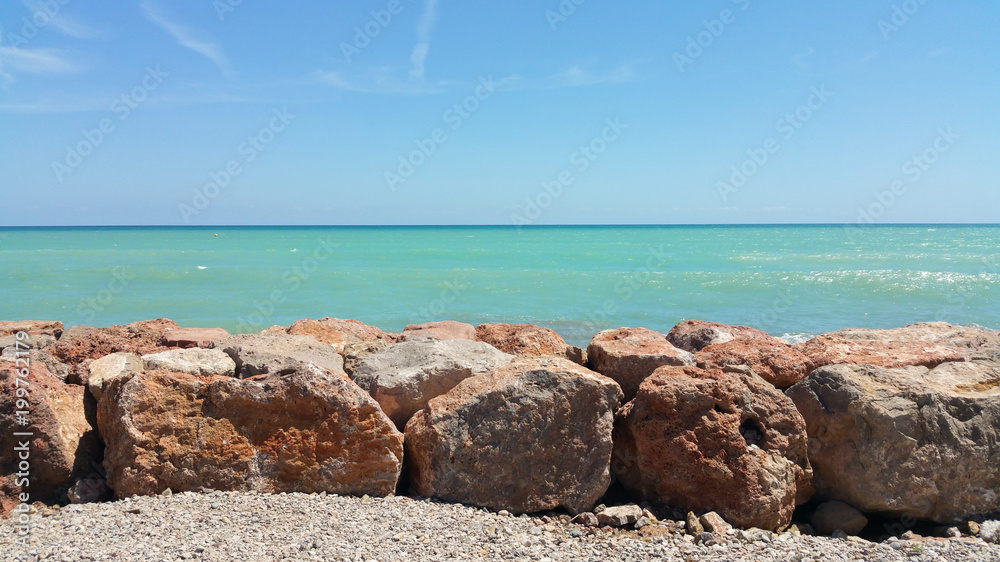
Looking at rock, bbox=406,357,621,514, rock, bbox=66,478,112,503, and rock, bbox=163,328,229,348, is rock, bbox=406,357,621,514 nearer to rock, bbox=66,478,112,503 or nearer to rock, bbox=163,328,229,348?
rock, bbox=66,478,112,503

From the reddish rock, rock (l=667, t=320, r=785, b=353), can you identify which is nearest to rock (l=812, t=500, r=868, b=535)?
rock (l=667, t=320, r=785, b=353)

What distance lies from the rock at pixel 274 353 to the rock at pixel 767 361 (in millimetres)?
3211

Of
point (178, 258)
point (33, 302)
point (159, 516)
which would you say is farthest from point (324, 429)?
point (178, 258)

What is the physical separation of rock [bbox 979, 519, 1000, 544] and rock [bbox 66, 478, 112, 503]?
239 inches

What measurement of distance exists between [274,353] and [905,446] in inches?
192

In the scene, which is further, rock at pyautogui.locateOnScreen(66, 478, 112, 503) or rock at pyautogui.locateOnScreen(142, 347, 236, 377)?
rock at pyautogui.locateOnScreen(142, 347, 236, 377)

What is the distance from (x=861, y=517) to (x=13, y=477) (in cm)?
583

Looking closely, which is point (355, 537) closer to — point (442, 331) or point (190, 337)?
point (190, 337)

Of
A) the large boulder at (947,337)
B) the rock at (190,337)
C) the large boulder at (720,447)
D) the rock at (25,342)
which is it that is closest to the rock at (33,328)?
the rock at (25,342)

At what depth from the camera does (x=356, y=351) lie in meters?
6.02

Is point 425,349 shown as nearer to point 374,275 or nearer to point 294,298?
point 294,298

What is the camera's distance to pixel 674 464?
4.53m

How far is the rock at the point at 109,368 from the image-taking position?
187 inches

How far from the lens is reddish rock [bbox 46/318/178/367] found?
5.84m
